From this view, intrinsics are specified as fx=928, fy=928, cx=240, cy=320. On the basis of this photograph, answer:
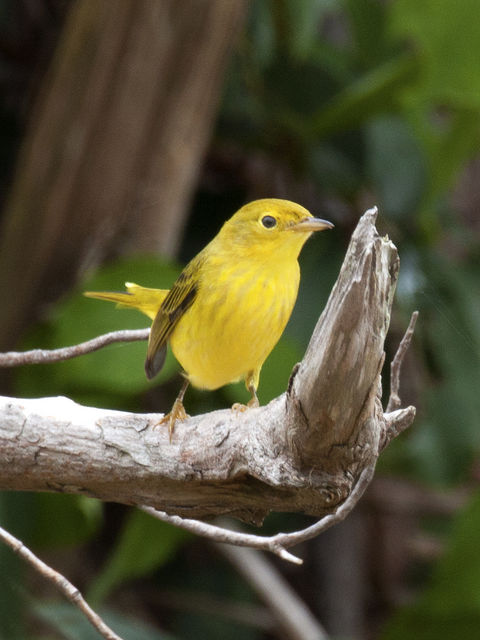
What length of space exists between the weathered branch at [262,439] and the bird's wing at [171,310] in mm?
169

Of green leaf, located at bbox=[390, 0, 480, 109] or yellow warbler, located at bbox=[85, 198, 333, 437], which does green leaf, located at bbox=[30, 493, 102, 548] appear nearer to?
yellow warbler, located at bbox=[85, 198, 333, 437]

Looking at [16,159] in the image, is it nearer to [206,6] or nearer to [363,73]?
[206,6]

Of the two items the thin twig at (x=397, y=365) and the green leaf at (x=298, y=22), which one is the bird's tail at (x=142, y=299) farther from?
the green leaf at (x=298, y=22)

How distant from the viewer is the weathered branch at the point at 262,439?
1188 mm

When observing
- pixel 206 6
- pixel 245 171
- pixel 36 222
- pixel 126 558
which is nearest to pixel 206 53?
pixel 206 6

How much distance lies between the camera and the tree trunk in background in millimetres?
3057

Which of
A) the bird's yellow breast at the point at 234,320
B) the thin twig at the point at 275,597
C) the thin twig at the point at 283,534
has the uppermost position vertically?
the bird's yellow breast at the point at 234,320

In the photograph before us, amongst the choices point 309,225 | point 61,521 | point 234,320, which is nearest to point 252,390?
point 234,320

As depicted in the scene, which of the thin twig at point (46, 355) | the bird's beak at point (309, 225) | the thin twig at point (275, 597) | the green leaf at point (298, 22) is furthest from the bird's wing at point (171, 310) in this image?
the green leaf at point (298, 22)

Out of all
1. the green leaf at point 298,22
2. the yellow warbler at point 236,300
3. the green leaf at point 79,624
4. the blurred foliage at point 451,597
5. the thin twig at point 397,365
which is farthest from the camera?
the green leaf at point 298,22

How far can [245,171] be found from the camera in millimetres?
3135

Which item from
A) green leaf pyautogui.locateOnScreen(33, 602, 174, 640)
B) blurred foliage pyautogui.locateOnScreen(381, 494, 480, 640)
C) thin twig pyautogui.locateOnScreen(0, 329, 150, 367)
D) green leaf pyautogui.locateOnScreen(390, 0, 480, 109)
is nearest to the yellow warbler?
thin twig pyautogui.locateOnScreen(0, 329, 150, 367)

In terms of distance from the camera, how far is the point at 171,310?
1689 mm

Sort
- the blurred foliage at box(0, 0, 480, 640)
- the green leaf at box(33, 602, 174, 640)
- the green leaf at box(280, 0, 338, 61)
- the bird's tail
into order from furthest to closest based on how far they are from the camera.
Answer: the green leaf at box(280, 0, 338, 61), the green leaf at box(33, 602, 174, 640), the blurred foliage at box(0, 0, 480, 640), the bird's tail
